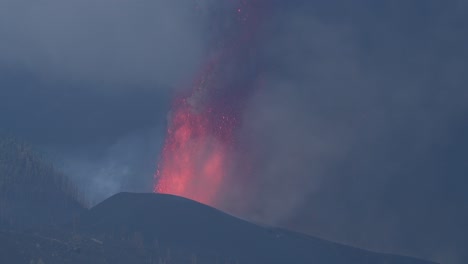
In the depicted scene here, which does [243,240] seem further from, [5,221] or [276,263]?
[5,221]

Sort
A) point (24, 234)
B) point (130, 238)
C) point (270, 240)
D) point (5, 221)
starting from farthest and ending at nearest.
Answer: point (270, 240) → point (5, 221) → point (130, 238) → point (24, 234)

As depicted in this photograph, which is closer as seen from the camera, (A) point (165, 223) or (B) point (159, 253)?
(B) point (159, 253)

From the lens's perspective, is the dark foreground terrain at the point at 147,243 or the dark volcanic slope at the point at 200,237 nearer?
the dark foreground terrain at the point at 147,243

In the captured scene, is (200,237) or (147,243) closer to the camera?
(147,243)

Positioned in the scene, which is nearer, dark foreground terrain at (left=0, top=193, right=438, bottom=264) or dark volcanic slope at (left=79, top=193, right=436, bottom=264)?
dark foreground terrain at (left=0, top=193, right=438, bottom=264)

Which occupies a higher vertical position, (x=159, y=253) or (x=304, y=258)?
(x=304, y=258)

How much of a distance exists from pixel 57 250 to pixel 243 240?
2983 inches

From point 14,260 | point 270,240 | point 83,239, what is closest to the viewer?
point 14,260

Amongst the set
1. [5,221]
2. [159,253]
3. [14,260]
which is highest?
[5,221]

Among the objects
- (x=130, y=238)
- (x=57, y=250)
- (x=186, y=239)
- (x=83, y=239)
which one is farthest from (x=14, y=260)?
(x=186, y=239)

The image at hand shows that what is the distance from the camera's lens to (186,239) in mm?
182000

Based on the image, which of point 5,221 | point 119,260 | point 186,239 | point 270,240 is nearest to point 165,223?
point 186,239

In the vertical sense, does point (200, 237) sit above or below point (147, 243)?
above

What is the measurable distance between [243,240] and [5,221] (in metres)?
69.8
